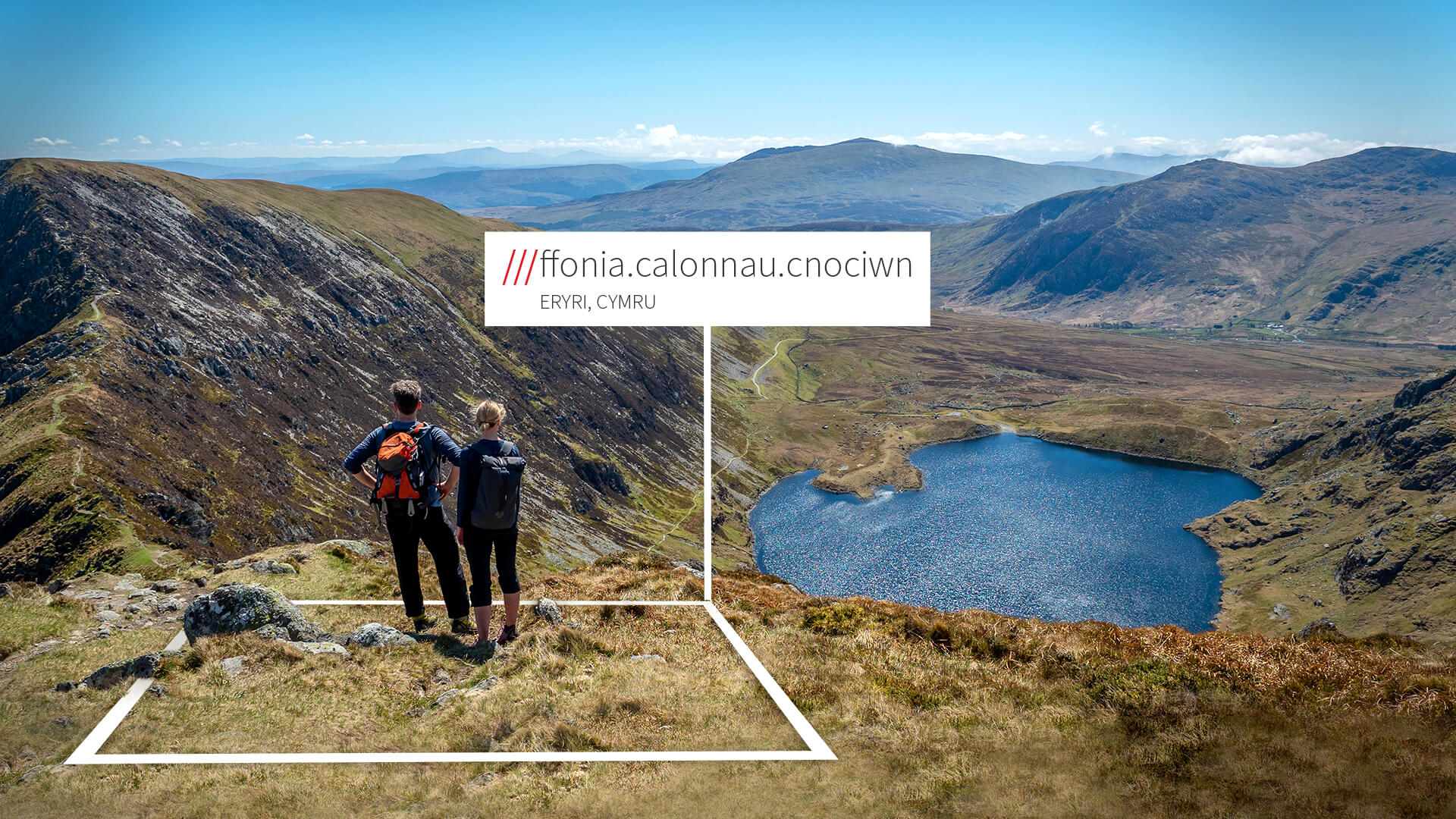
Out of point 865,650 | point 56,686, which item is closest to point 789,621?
point 865,650

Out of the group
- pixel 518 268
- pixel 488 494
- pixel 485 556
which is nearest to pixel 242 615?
pixel 485 556

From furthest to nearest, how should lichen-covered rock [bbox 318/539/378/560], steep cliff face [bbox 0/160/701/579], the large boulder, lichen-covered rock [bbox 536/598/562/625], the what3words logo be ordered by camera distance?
1. steep cliff face [bbox 0/160/701/579]
2. lichen-covered rock [bbox 318/539/378/560]
3. the what3words logo
4. lichen-covered rock [bbox 536/598/562/625]
5. the large boulder

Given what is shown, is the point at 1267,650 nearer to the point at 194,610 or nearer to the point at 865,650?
the point at 865,650

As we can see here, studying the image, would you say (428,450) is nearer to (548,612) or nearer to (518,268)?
(548,612)

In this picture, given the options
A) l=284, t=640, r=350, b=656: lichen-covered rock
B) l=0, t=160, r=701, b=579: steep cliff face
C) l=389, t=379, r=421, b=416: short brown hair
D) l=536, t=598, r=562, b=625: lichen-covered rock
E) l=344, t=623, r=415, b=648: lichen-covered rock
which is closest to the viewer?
l=389, t=379, r=421, b=416: short brown hair

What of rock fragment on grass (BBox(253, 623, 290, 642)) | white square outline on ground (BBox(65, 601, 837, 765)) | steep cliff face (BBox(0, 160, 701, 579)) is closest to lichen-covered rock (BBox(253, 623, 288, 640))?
rock fragment on grass (BBox(253, 623, 290, 642))

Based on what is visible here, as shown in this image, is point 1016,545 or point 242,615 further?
point 1016,545

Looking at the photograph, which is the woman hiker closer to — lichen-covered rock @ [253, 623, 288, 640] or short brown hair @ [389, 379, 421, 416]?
short brown hair @ [389, 379, 421, 416]

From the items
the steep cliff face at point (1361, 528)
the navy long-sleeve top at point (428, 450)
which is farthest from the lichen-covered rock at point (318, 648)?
the steep cliff face at point (1361, 528)
